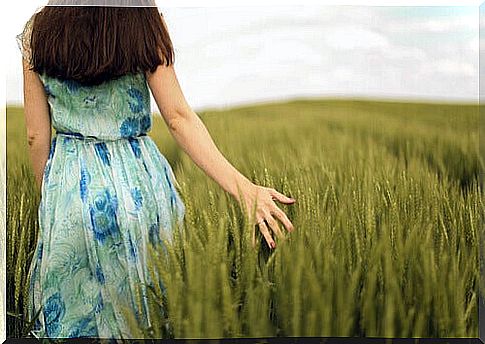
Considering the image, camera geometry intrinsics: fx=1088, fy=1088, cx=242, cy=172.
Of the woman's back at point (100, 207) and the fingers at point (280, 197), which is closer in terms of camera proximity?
the woman's back at point (100, 207)

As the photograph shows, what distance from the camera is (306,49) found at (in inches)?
153

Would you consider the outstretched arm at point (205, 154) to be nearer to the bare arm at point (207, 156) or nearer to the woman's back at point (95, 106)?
the bare arm at point (207, 156)

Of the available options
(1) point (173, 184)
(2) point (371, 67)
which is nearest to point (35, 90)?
(1) point (173, 184)

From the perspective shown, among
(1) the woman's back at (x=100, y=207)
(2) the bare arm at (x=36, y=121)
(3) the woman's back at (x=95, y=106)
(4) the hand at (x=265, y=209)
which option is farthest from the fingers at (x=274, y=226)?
(2) the bare arm at (x=36, y=121)

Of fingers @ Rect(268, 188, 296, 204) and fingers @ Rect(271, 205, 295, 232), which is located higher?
fingers @ Rect(268, 188, 296, 204)

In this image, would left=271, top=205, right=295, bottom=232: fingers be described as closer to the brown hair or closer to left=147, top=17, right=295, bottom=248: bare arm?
left=147, top=17, right=295, bottom=248: bare arm

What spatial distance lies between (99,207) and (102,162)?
0.16m

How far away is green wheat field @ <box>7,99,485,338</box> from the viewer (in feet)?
11.9

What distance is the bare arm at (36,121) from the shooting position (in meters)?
3.78

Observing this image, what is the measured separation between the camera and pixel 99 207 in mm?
3738

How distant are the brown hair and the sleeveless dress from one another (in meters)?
0.05

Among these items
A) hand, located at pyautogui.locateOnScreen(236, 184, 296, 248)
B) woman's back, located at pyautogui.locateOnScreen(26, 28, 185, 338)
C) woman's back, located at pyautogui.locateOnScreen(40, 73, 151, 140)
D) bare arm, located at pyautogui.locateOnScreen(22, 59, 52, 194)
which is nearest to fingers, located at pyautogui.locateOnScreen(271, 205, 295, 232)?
hand, located at pyautogui.locateOnScreen(236, 184, 296, 248)

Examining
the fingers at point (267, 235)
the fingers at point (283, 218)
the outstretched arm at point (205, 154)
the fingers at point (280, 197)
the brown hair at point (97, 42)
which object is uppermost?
the brown hair at point (97, 42)

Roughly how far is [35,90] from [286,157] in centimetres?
92
